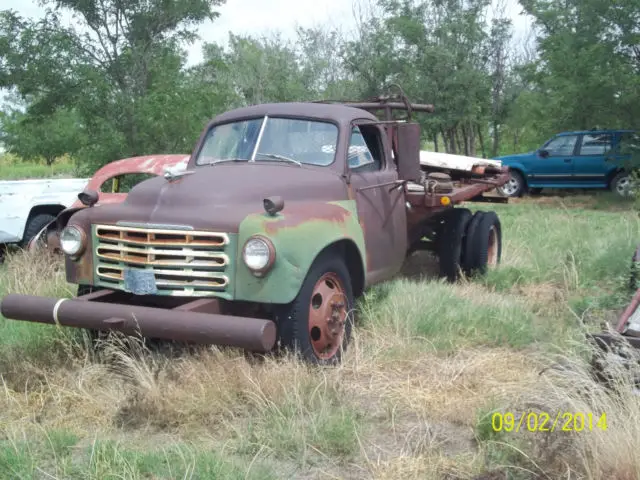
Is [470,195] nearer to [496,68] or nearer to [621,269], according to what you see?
[621,269]

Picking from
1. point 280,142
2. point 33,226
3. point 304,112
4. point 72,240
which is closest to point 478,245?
point 304,112

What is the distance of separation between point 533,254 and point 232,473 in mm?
5898

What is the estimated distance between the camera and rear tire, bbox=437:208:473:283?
780 cm

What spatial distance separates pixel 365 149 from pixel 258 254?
A: 2.17 metres

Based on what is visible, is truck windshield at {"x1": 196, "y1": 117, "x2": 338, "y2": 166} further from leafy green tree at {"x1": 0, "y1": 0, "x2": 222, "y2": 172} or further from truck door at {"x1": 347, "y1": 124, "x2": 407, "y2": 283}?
leafy green tree at {"x1": 0, "y1": 0, "x2": 222, "y2": 172}

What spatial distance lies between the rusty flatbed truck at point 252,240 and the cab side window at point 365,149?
0.02m


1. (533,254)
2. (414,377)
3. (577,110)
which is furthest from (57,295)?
(577,110)

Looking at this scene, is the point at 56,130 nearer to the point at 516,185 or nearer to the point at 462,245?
the point at 516,185

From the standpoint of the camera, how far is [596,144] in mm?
17344

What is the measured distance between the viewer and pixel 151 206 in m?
5.06

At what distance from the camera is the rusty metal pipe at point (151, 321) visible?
4.22 m

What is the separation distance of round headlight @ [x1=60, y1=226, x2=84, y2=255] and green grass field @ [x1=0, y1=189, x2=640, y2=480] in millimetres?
680

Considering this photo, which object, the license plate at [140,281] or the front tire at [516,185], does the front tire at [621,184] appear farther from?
the license plate at [140,281]

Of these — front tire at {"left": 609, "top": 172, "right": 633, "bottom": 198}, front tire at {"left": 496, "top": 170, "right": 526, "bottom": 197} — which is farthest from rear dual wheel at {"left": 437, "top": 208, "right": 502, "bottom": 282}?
front tire at {"left": 496, "top": 170, "right": 526, "bottom": 197}
